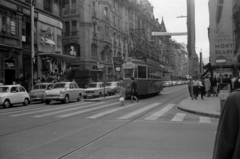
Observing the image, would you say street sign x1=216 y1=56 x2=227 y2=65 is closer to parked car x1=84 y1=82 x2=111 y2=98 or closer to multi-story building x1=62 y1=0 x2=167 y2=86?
parked car x1=84 y1=82 x2=111 y2=98

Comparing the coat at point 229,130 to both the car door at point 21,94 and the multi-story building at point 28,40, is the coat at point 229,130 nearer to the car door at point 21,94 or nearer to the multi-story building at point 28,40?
the car door at point 21,94

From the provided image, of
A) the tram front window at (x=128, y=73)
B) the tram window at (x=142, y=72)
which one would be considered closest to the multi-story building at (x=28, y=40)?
the tram front window at (x=128, y=73)

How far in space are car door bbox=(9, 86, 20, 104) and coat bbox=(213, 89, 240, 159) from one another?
19.8 m

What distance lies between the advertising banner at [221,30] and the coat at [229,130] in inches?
522

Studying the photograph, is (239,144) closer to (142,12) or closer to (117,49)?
(117,49)

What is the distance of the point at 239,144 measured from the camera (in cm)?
186

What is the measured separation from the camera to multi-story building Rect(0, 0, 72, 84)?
91.2 feet

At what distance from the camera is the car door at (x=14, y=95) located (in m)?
19.9

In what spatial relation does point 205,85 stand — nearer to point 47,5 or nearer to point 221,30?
point 221,30

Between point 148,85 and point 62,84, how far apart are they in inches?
302

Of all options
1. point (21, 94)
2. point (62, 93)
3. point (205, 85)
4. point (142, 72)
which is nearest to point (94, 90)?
point (142, 72)

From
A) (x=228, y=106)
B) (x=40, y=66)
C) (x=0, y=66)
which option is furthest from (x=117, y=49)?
(x=228, y=106)

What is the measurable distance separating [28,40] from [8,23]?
155 inches

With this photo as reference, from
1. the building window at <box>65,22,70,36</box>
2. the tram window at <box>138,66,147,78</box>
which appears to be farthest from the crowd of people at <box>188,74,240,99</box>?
the building window at <box>65,22,70,36</box>
